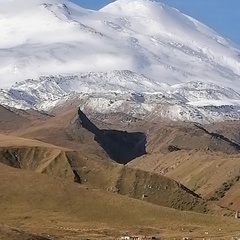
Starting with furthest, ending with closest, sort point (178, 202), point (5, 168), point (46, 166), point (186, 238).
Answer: point (46, 166), point (178, 202), point (5, 168), point (186, 238)

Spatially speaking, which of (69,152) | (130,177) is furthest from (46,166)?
(130,177)

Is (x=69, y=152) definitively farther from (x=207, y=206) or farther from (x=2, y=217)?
(x=2, y=217)

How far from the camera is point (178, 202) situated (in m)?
175

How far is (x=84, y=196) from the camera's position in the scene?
145 metres

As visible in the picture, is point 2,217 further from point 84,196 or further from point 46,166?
point 46,166

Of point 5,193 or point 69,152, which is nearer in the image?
point 5,193

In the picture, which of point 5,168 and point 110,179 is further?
point 110,179

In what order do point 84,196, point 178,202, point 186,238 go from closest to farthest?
point 186,238, point 84,196, point 178,202

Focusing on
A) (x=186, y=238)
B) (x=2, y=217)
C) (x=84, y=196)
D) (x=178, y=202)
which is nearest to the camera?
(x=186, y=238)

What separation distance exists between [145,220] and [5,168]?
38.9 m

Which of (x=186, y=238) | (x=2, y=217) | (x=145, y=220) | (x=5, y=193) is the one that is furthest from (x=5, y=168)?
(x=186, y=238)

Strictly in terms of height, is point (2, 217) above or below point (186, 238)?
below

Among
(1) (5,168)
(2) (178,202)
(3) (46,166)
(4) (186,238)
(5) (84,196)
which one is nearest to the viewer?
(4) (186,238)

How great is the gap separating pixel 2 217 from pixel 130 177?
55262 mm
